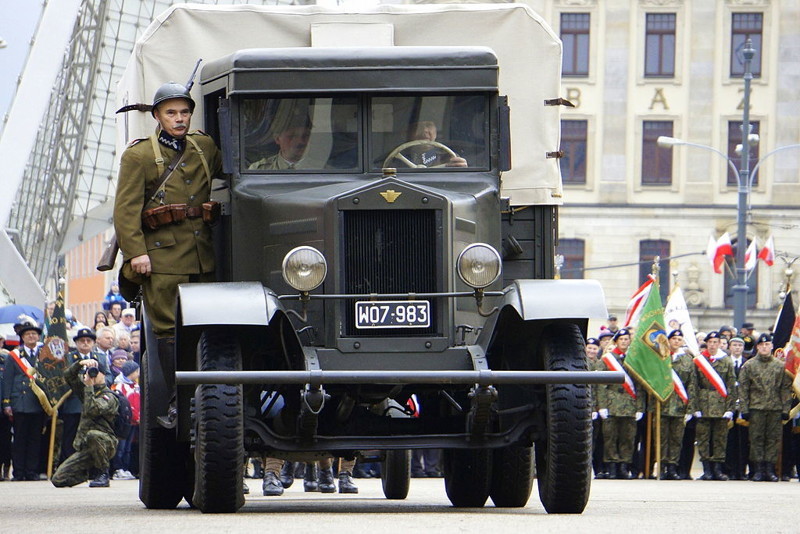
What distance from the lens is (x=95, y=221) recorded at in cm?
4506

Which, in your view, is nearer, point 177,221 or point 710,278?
point 177,221

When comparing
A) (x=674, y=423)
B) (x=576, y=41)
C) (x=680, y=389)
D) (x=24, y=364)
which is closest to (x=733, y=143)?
(x=576, y=41)

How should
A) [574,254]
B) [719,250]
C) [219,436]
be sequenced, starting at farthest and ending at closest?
1. [574,254]
2. [719,250]
3. [219,436]

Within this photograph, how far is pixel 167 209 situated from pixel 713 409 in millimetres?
14884

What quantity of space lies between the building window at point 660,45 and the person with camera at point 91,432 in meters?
47.7

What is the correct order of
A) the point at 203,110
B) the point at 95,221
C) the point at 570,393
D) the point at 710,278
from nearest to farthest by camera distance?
the point at 570,393 < the point at 203,110 < the point at 95,221 < the point at 710,278

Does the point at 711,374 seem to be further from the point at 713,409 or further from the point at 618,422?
the point at 618,422

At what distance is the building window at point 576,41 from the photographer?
65188mm

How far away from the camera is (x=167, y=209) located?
12.0m

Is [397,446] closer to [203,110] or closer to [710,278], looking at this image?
[203,110]

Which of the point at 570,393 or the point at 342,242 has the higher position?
the point at 342,242

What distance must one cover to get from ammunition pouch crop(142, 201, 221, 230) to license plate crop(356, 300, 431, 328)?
1.37m

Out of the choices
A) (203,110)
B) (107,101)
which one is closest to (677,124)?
(107,101)

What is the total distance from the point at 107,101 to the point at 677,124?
25.0m
